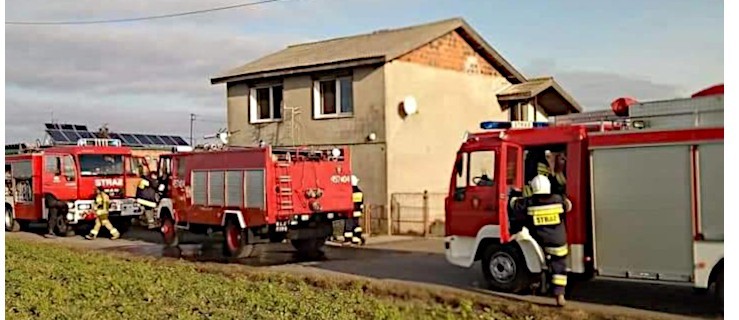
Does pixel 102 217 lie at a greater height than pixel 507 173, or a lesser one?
lesser

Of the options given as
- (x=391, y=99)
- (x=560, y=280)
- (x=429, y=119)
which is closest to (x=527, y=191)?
(x=560, y=280)

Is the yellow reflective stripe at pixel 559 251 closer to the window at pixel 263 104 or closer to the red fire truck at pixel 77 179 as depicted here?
the red fire truck at pixel 77 179

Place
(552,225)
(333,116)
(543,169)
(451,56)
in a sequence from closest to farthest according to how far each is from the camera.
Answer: (552,225) < (543,169) < (333,116) < (451,56)

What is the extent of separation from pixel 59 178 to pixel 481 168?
16.4m

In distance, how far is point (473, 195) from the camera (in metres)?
12.3

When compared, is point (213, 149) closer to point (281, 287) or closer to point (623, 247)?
point (281, 287)

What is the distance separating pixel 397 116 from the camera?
77.8ft

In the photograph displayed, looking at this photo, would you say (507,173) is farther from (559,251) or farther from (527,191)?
(559,251)

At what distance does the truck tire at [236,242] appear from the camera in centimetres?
1769

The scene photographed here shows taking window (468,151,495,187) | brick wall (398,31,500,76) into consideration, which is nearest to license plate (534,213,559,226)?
window (468,151,495,187)

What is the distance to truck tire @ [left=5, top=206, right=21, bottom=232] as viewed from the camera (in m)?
27.0

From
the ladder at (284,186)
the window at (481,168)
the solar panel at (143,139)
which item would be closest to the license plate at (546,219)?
the window at (481,168)

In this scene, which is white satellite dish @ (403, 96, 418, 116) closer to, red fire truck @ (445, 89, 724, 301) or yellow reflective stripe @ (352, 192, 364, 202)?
yellow reflective stripe @ (352, 192, 364, 202)

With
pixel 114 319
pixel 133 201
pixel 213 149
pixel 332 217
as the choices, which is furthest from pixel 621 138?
pixel 133 201
